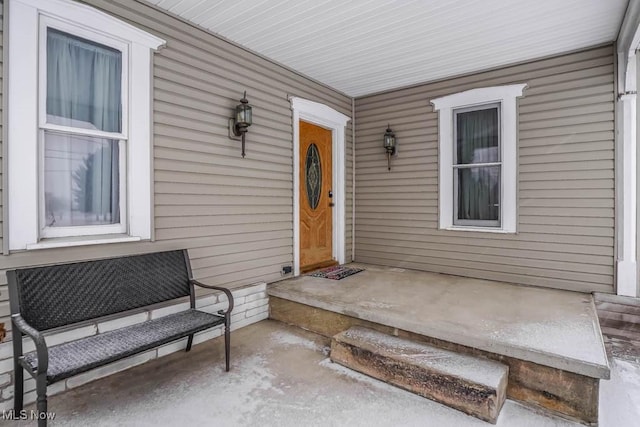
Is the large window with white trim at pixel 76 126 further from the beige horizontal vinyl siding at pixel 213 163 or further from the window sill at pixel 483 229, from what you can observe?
the window sill at pixel 483 229

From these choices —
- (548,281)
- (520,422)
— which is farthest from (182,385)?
(548,281)

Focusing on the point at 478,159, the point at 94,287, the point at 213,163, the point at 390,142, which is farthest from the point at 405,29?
the point at 94,287

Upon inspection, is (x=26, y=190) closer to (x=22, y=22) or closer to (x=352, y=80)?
(x=22, y=22)

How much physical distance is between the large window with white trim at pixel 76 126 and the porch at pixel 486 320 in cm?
181

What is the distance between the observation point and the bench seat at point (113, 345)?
1.91m

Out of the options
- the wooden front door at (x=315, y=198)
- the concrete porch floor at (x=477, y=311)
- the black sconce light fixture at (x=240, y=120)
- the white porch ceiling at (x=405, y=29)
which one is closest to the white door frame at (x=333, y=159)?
the wooden front door at (x=315, y=198)

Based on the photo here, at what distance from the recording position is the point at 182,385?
2486mm

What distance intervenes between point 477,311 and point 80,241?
3.17 m

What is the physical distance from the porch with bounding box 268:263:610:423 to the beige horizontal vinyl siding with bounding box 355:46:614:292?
28 centimetres

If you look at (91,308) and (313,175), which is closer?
(91,308)

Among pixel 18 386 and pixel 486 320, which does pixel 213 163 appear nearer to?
pixel 18 386

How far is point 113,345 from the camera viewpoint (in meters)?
2.19

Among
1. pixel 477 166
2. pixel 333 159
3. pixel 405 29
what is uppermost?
pixel 405 29

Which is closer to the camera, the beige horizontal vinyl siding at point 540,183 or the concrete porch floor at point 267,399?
the concrete porch floor at point 267,399
